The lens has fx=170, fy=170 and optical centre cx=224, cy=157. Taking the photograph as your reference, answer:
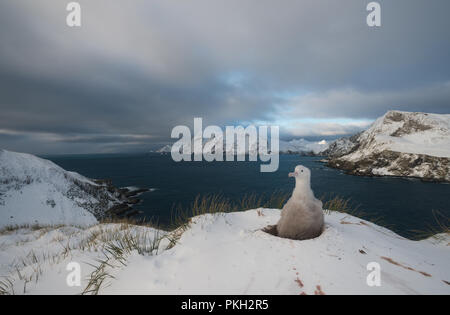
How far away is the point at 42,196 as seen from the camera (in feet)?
91.2

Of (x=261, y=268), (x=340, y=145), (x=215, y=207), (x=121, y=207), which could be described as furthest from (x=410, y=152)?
(x=121, y=207)

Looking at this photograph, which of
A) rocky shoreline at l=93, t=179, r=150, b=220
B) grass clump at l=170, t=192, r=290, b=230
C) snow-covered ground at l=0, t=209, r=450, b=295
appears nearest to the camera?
snow-covered ground at l=0, t=209, r=450, b=295

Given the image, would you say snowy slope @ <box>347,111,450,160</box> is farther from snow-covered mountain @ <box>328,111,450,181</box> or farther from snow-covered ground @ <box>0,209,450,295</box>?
snow-covered ground @ <box>0,209,450,295</box>

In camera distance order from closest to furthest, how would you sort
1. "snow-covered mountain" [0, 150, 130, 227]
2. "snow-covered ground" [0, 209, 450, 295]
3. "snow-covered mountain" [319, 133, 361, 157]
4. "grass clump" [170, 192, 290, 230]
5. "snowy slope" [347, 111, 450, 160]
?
"snow-covered ground" [0, 209, 450, 295] < "grass clump" [170, 192, 290, 230] < "snow-covered mountain" [0, 150, 130, 227] < "snowy slope" [347, 111, 450, 160] < "snow-covered mountain" [319, 133, 361, 157]

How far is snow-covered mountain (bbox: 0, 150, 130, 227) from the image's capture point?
82.3 feet

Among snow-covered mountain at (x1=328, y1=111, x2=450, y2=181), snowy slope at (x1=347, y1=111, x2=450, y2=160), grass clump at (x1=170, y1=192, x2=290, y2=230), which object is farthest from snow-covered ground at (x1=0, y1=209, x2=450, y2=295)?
snowy slope at (x1=347, y1=111, x2=450, y2=160)

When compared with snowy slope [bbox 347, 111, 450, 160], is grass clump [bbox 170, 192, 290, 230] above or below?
below

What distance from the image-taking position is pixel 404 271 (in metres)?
2.56

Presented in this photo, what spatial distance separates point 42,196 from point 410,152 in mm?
115387

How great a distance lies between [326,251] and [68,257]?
549 centimetres

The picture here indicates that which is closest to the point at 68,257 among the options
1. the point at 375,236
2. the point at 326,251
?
the point at 326,251

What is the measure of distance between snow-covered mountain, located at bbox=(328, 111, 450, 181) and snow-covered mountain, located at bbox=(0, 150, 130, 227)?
94922 millimetres

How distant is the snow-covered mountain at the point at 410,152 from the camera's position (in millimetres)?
64938
